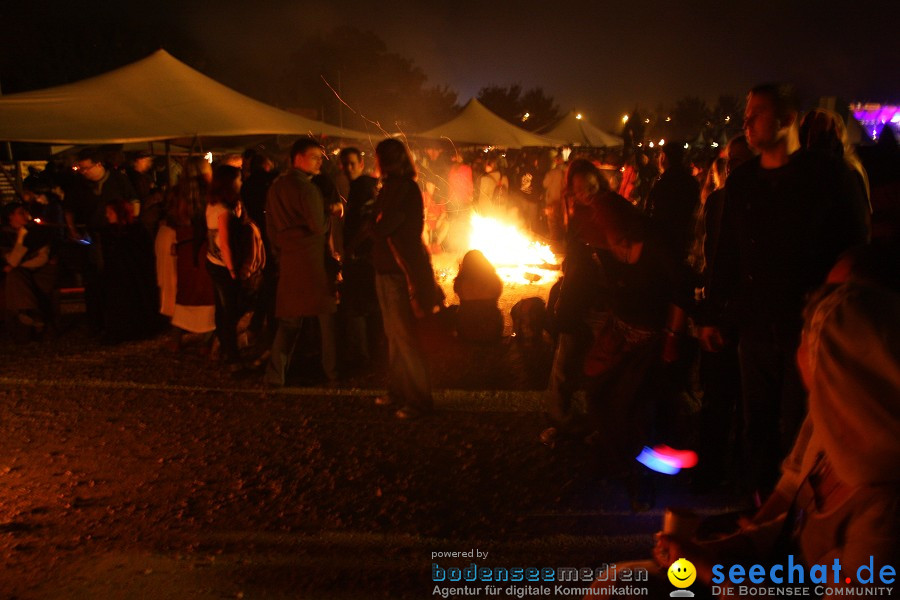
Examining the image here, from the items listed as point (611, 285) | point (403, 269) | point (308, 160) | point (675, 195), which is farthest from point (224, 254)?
point (675, 195)

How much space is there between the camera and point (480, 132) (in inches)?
719

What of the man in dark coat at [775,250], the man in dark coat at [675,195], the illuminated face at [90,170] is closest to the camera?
the man in dark coat at [775,250]

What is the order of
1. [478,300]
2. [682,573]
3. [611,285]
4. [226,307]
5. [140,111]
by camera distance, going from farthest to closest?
[140,111] < [478,300] < [226,307] < [611,285] < [682,573]

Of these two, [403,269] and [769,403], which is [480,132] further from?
[769,403]

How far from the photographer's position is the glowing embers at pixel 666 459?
3.94 metres

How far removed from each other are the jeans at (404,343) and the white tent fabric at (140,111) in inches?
247

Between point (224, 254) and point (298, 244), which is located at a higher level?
point (298, 244)

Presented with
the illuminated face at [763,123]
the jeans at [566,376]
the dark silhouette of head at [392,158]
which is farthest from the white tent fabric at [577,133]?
the illuminated face at [763,123]

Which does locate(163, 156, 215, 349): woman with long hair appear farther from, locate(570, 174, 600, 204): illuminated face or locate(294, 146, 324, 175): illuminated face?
locate(570, 174, 600, 204): illuminated face

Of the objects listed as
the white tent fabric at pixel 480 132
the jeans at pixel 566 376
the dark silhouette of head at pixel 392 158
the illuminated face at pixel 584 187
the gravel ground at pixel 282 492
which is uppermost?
the white tent fabric at pixel 480 132

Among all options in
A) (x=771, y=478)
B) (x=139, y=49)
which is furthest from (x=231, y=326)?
(x=139, y=49)

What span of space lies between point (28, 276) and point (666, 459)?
7409 mm

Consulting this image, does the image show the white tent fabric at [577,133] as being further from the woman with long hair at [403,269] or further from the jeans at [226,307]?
the woman with long hair at [403,269]

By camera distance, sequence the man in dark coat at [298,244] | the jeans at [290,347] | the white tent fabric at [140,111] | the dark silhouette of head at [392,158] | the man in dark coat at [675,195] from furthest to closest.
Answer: the white tent fabric at [140,111] < the man in dark coat at [675,195] < the jeans at [290,347] < the man in dark coat at [298,244] < the dark silhouette of head at [392,158]
